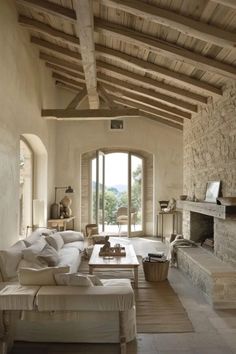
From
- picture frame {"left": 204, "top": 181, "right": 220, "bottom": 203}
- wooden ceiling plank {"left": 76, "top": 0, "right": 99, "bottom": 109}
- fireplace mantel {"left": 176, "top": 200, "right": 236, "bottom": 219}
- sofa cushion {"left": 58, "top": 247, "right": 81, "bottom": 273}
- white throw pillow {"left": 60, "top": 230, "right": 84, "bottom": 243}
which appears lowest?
sofa cushion {"left": 58, "top": 247, "right": 81, "bottom": 273}

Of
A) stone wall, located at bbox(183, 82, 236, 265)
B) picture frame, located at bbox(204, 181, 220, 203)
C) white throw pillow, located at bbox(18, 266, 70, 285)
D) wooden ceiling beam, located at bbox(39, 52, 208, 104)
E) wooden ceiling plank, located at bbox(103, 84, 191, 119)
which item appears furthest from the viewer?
wooden ceiling plank, located at bbox(103, 84, 191, 119)

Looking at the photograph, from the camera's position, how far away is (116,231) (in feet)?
33.5

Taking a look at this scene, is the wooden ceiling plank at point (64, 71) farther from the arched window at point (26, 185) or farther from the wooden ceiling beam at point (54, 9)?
the wooden ceiling beam at point (54, 9)

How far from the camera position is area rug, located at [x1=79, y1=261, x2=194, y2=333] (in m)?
3.65

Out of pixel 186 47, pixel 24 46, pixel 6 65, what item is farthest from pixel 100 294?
pixel 24 46

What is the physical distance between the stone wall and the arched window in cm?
368

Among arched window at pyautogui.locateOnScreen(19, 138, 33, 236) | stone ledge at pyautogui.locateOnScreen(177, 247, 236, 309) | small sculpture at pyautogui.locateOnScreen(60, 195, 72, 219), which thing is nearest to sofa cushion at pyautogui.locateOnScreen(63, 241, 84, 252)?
arched window at pyautogui.locateOnScreen(19, 138, 33, 236)

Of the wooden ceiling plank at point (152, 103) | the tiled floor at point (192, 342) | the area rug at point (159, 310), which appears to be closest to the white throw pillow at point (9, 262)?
the tiled floor at point (192, 342)

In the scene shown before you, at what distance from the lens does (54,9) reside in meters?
4.70

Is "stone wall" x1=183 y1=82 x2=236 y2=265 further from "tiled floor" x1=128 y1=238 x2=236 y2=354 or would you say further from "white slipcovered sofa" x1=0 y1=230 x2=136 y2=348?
"white slipcovered sofa" x1=0 y1=230 x2=136 y2=348

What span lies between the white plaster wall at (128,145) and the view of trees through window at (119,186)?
1.55 ft

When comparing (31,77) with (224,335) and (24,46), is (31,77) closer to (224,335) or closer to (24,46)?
(24,46)

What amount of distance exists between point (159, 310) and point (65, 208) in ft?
17.4

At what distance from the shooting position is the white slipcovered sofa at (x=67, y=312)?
2.96 m
